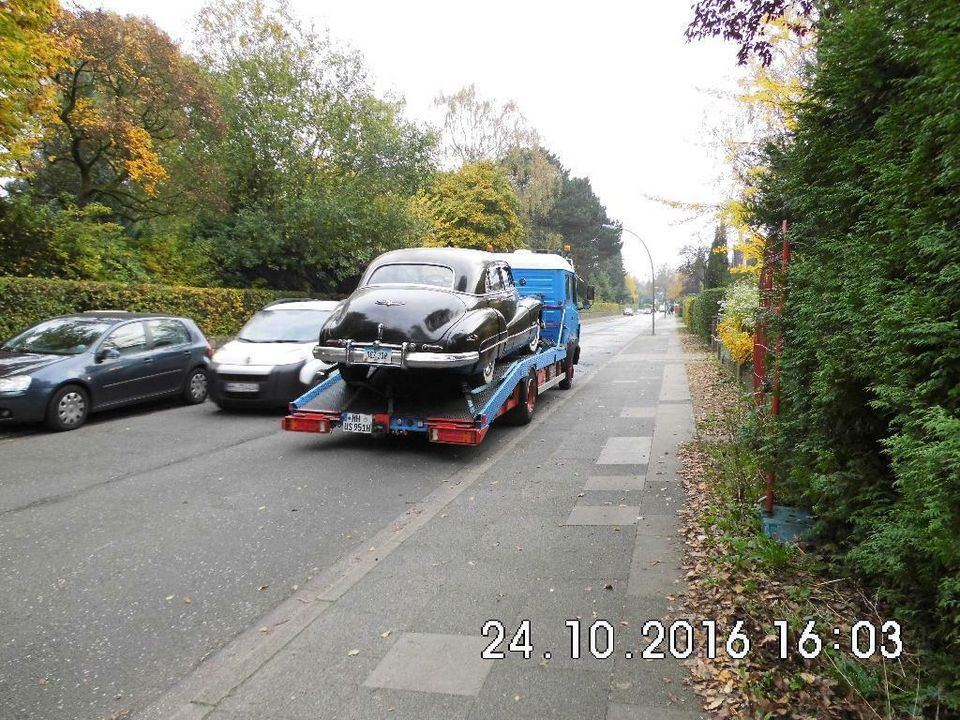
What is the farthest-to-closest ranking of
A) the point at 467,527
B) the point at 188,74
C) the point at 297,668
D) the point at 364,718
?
1. the point at 188,74
2. the point at 467,527
3. the point at 297,668
4. the point at 364,718

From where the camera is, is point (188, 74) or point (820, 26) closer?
point (820, 26)

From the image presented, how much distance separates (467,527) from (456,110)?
151ft

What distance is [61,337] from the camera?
1007 cm

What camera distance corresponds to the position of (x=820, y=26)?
476 centimetres

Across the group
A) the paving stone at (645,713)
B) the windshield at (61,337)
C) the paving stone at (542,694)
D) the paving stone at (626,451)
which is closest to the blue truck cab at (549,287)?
the paving stone at (626,451)

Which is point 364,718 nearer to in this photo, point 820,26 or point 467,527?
point 467,527

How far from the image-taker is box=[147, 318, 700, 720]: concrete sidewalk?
3.14m

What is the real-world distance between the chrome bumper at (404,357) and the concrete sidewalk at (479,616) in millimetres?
1374

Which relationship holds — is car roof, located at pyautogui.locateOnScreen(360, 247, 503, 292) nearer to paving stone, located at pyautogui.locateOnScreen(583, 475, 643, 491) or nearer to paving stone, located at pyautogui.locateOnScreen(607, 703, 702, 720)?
paving stone, located at pyautogui.locateOnScreen(583, 475, 643, 491)

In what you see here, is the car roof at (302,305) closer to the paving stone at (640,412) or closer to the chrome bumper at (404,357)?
the chrome bumper at (404,357)

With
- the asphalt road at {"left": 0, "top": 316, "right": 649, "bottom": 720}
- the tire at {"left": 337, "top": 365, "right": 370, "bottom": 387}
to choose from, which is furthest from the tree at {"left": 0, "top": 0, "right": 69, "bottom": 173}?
the tire at {"left": 337, "top": 365, "right": 370, "bottom": 387}

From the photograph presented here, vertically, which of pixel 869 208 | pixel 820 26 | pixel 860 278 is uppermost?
pixel 820 26

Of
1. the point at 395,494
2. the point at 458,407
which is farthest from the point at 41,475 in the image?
the point at 458,407

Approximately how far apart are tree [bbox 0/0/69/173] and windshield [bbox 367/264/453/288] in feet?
20.1
